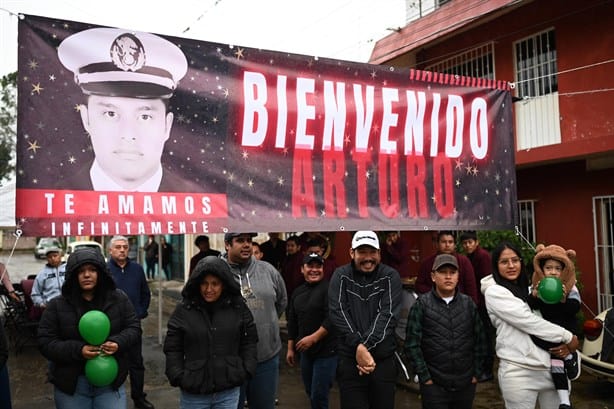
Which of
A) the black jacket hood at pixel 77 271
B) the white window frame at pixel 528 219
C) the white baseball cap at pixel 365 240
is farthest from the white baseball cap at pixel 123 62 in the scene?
the white window frame at pixel 528 219

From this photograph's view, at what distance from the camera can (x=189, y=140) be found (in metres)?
4.07

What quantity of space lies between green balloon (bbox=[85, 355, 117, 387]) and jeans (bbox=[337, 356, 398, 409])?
1.59m

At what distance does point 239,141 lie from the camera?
4270 mm

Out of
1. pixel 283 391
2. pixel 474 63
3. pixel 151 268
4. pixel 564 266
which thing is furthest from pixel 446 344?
pixel 151 268

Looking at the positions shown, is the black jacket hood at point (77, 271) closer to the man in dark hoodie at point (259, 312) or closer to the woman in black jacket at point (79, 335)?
the woman in black jacket at point (79, 335)

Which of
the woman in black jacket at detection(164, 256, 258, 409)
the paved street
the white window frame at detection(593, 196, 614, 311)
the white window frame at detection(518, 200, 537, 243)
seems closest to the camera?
the woman in black jacket at detection(164, 256, 258, 409)

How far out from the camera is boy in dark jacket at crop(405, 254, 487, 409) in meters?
3.61

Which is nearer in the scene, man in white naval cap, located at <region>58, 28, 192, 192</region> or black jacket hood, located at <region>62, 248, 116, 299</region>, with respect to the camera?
black jacket hood, located at <region>62, 248, 116, 299</region>

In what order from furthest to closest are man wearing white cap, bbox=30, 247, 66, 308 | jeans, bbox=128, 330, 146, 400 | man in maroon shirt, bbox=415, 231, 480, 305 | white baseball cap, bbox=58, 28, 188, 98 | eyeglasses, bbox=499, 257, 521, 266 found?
man wearing white cap, bbox=30, 247, 66, 308, man in maroon shirt, bbox=415, 231, 480, 305, jeans, bbox=128, 330, 146, 400, eyeglasses, bbox=499, 257, 521, 266, white baseball cap, bbox=58, 28, 188, 98

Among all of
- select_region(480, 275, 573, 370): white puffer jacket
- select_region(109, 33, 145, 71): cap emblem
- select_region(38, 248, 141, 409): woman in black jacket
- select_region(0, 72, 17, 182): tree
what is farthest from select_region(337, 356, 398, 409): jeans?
select_region(0, 72, 17, 182): tree

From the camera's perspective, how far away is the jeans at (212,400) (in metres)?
3.24

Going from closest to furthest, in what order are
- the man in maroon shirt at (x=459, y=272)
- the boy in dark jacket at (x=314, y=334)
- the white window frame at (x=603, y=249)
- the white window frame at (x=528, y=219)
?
the boy in dark jacket at (x=314, y=334) → the man in maroon shirt at (x=459, y=272) → the white window frame at (x=603, y=249) → the white window frame at (x=528, y=219)

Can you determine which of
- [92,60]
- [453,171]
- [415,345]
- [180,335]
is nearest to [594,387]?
[453,171]

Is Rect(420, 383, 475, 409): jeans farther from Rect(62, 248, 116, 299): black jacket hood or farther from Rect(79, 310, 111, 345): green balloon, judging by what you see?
Rect(62, 248, 116, 299): black jacket hood
